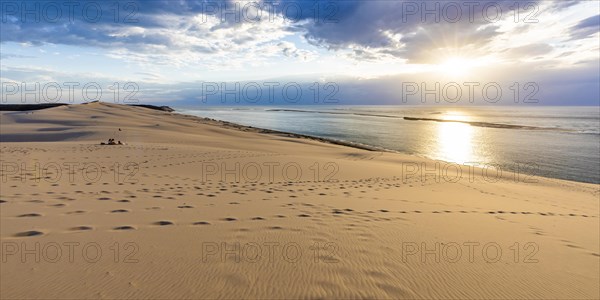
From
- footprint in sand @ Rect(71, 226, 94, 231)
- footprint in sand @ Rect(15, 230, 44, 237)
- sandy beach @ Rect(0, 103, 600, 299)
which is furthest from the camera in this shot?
footprint in sand @ Rect(71, 226, 94, 231)

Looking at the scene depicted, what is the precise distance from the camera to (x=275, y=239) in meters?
5.06

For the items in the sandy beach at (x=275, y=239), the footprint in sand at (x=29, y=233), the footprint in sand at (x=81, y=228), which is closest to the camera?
the sandy beach at (x=275, y=239)

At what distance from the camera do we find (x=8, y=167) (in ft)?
34.0

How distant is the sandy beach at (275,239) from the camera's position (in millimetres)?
3721

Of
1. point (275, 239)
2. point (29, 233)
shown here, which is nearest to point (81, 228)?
point (29, 233)

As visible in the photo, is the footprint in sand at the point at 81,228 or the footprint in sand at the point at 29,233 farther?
the footprint in sand at the point at 81,228

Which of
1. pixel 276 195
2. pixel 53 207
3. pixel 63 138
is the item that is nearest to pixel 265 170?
pixel 276 195

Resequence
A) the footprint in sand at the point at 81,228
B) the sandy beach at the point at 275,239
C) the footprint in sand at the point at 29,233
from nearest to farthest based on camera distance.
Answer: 1. the sandy beach at the point at 275,239
2. the footprint in sand at the point at 29,233
3. the footprint in sand at the point at 81,228

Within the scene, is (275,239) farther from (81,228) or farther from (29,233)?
(29,233)

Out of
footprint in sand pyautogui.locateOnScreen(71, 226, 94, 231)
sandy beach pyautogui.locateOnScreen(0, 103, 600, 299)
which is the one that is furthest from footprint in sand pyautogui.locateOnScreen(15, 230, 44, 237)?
footprint in sand pyautogui.locateOnScreen(71, 226, 94, 231)

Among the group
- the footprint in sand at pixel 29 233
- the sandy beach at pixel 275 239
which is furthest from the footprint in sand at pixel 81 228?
the footprint in sand at pixel 29 233

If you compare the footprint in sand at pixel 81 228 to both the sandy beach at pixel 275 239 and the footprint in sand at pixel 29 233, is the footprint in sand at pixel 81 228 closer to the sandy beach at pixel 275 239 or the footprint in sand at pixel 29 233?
the sandy beach at pixel 275 239

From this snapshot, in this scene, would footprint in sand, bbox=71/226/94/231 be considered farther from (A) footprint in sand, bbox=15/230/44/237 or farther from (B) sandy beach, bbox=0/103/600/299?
(A) footprint in sand, bbox=15/230/44/237

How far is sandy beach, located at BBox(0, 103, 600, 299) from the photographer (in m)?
3.72
